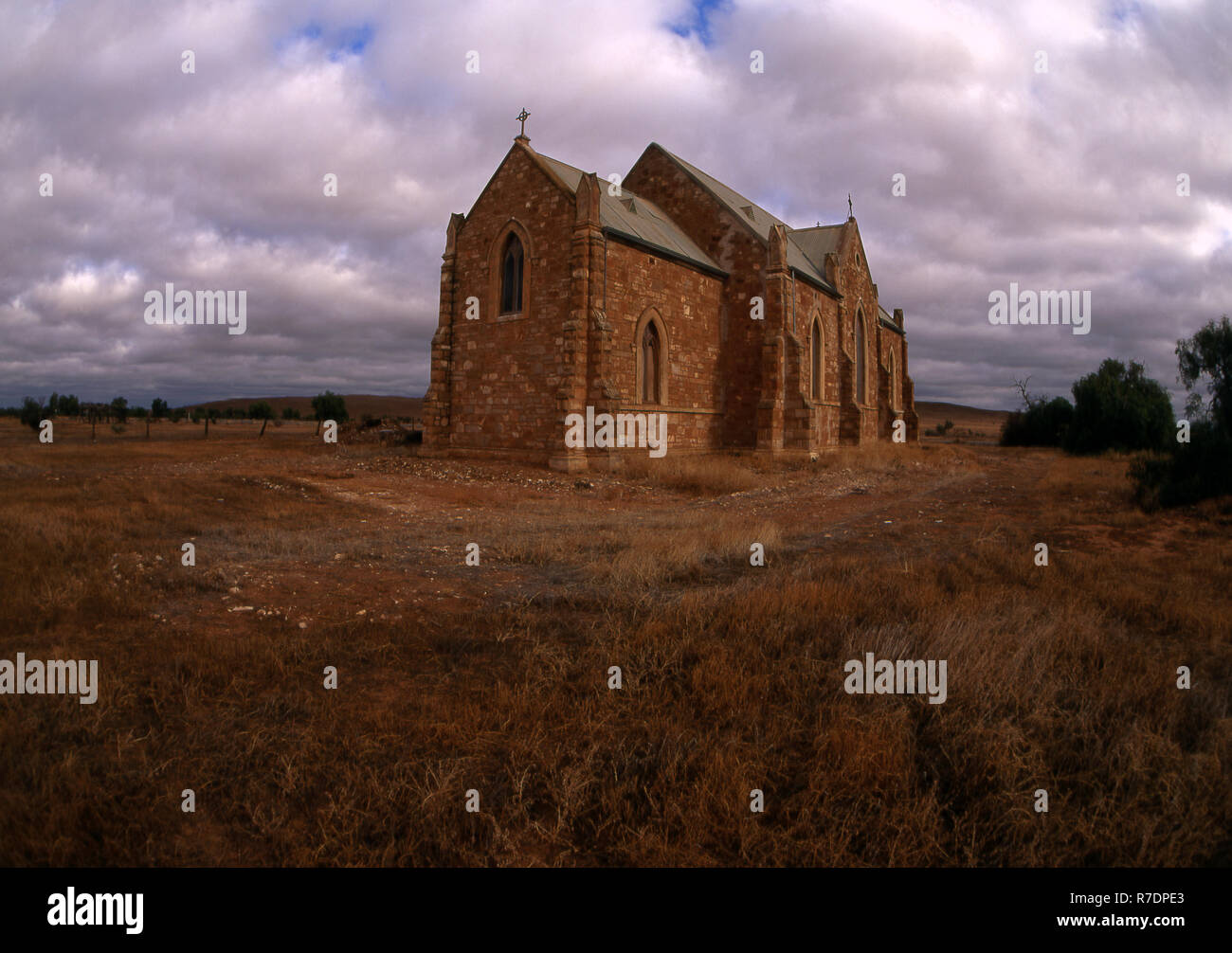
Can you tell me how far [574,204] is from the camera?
19.1m

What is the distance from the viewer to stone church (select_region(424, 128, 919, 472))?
18719 mm

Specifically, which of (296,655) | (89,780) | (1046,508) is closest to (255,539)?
(296,655)

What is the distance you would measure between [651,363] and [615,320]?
232 cm

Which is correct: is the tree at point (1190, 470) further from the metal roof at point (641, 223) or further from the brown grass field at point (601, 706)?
the metal roof at point (641, 223)

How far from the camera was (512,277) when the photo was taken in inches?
818

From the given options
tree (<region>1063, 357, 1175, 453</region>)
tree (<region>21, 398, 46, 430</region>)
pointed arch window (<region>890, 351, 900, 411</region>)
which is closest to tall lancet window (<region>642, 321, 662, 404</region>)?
pointed arch window (<region>890, 351, 900, 411</region>)

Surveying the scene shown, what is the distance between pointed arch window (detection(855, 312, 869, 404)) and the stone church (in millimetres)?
6266

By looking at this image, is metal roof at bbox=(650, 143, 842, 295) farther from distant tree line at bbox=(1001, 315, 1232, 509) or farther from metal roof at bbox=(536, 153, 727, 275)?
distant tree line at bbox=(1001, 315, 1232, 509)

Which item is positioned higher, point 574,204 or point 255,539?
point 574,204

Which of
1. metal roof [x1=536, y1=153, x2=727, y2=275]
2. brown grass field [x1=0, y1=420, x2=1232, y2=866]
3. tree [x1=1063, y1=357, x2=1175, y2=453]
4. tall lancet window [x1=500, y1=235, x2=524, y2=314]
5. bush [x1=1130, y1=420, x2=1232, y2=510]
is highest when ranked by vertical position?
metal roof [x1=536, y1=153, x2=727, y2=275]

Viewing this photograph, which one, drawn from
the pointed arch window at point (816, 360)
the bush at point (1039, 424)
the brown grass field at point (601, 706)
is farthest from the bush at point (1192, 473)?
the bush at point (1039, 424)
